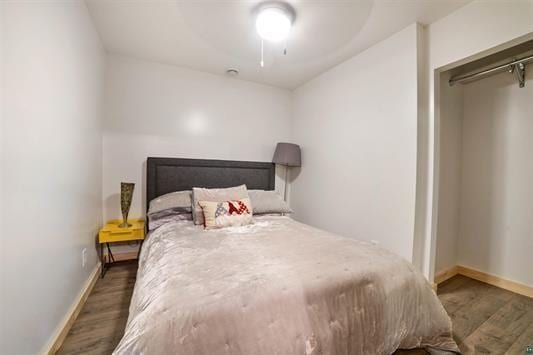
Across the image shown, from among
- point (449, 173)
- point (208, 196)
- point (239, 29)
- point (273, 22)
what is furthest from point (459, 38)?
point (208, 196)

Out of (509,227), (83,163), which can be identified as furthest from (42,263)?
(509,227)

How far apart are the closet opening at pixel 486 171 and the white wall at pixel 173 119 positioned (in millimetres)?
2183

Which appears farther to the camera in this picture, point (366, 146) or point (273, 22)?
point (366, 146)

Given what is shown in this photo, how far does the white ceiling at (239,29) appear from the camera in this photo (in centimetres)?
179

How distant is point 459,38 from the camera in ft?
5.96

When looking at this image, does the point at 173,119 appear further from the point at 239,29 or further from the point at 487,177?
the point at 487,177

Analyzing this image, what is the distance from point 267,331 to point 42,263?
49.7 inches

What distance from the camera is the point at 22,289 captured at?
1.05 m

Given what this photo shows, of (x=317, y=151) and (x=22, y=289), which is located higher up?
(x=317, y=151)

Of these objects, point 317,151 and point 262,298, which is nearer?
point 262,298

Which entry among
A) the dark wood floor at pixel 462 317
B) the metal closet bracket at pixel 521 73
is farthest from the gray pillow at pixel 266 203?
the metal closet bracket at pixel 521 73

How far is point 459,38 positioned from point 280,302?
7.80 ft

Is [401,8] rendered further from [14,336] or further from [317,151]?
[14,336]

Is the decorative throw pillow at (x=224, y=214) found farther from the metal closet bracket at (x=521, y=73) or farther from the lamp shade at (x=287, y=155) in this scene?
the metal closet bracket at (x=521, y=73)
